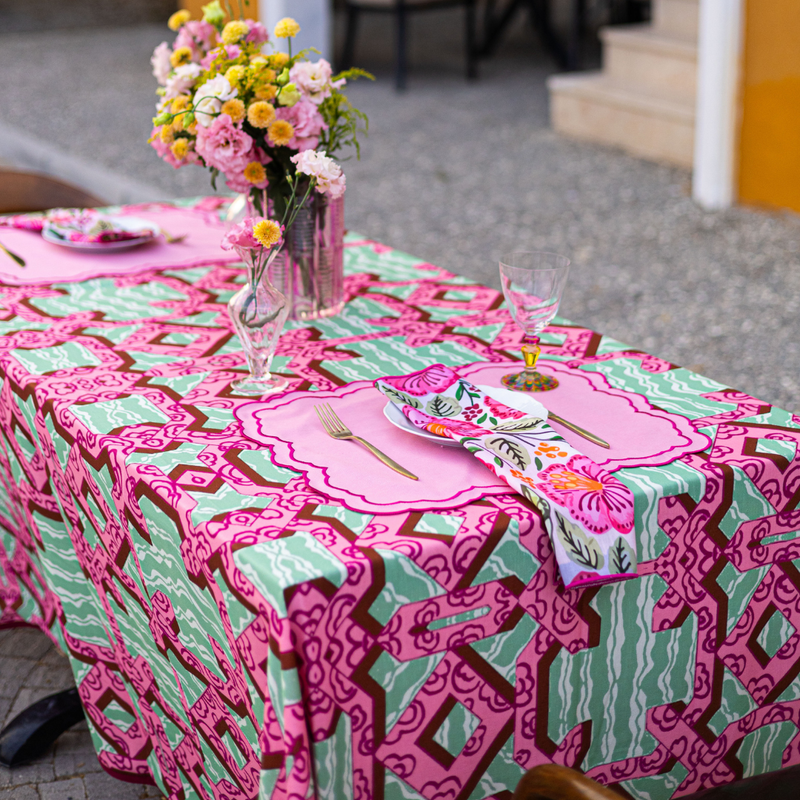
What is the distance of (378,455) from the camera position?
1.20 metres

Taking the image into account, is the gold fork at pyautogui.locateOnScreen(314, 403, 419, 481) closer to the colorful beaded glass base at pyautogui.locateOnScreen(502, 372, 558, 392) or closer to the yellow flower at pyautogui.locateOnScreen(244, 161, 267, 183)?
the colorful beaded glass base at pyautogui.locateOnScreen(502, 372, 558, 392)

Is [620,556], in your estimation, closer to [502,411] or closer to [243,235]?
[502,411]

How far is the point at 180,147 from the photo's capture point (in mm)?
1571

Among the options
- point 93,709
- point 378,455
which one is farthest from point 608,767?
point 93,709

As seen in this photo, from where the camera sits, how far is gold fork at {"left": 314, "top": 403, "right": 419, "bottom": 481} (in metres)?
1.17

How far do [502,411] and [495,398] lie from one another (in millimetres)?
46

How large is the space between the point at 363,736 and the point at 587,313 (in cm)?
278

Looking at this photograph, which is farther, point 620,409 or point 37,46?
point 37,46

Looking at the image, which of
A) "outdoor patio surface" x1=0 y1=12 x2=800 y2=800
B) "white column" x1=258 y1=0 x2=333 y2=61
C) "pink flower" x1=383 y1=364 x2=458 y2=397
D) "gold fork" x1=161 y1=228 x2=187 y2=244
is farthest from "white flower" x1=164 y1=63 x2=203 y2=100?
"white column" x1=258 y1=0 x2=333 y2=61

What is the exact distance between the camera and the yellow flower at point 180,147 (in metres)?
1.57

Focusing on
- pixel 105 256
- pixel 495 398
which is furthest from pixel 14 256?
pixel 495 398

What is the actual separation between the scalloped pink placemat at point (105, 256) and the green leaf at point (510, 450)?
101 centimetres

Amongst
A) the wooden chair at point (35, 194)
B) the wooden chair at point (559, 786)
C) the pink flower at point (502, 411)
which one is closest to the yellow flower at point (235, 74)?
the pink flower at point (502, 411)

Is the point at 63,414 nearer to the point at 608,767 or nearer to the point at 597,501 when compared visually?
the point at 597,501
